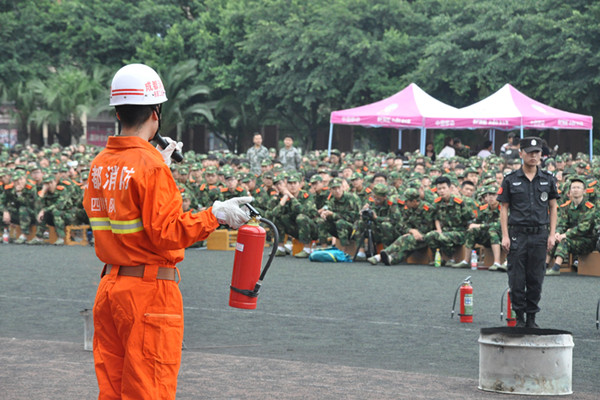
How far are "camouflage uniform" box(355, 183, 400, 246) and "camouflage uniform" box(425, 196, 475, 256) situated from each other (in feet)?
2.67

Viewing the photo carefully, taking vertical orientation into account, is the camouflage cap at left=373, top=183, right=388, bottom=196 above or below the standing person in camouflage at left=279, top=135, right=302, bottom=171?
below

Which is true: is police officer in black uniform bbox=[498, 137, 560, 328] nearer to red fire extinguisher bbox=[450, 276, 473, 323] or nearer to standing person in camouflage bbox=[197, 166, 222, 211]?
red fire extinguisher bbox=[450, 276, 473, 323]

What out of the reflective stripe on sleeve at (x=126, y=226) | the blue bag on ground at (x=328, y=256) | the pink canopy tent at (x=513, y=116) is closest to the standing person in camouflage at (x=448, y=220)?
the blue bag on ground at (x=328, y=256)

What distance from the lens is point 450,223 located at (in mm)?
17531

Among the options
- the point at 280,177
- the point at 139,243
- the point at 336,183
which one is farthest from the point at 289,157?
the point at 139,243

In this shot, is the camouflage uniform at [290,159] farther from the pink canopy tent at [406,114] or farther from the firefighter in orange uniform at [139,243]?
the firefighter in orange uniform at [139,243]

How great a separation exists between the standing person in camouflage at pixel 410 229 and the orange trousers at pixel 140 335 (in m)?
13.0

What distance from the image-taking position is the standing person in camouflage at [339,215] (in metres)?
18.6

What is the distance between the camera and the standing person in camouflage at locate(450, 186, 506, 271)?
16.6 metres

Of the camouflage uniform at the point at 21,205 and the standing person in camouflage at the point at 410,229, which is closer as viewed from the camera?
the standing person in camouflage at the point at 410,229

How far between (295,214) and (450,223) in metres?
3.27

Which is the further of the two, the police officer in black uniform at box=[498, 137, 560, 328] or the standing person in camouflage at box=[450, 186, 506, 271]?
the standing person in camouflage at box=[450, 186, 506, 271]

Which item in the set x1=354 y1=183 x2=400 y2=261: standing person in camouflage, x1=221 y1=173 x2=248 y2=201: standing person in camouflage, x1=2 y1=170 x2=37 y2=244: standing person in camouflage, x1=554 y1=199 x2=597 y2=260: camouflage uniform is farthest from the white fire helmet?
x1=2 y1=170 x2=37 y2=244: standing person in camouflage

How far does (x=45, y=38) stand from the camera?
4878 cm
